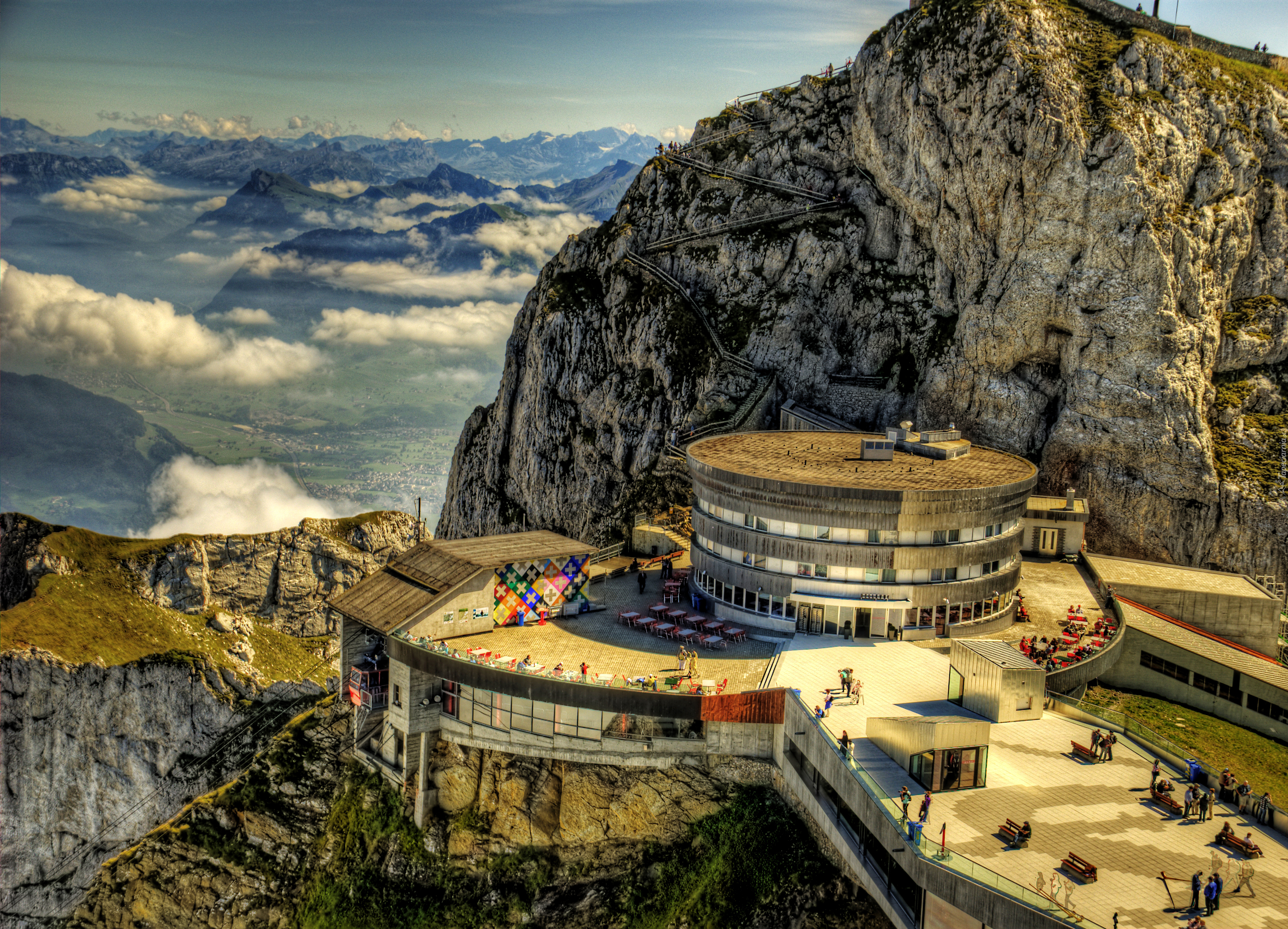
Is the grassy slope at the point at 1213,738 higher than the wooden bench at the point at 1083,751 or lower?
lower

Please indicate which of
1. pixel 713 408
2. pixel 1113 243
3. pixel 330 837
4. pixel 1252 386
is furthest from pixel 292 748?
pixel 1252 386

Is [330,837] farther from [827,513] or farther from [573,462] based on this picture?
[573,462]

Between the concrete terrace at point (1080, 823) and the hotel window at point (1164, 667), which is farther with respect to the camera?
the hotel window at point (1164, 667)

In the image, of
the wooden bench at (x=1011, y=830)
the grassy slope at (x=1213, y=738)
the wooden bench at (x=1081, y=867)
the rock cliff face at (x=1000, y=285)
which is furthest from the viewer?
the rock cliff face at (x=1000, y=285)

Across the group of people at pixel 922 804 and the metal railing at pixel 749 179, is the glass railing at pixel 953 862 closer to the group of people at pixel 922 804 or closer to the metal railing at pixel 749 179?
the group of people at pixel 922 804

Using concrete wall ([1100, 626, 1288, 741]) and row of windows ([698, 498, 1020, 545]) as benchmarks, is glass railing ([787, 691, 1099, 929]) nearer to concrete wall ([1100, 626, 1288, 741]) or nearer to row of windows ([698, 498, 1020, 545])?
row of windows ([698, 498, 1020, 545])

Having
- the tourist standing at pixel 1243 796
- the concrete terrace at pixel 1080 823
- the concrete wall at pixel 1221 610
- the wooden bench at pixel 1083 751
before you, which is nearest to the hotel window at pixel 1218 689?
the concrete wall at pixel 1221 610

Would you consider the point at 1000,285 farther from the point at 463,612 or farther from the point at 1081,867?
the point at 1081,867
